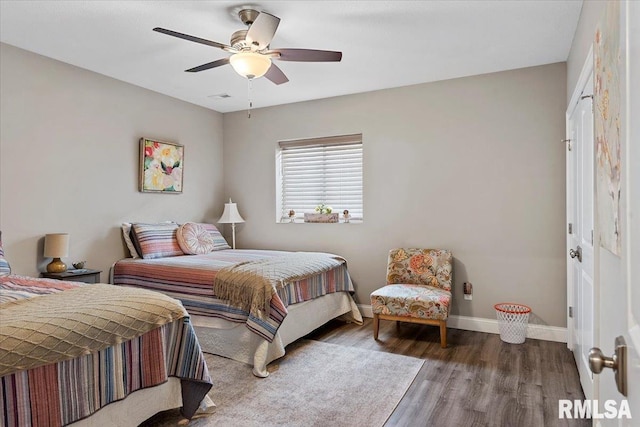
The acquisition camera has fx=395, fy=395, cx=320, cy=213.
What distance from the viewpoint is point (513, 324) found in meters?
3.54

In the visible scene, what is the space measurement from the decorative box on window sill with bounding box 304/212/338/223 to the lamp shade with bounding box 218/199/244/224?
0.93m

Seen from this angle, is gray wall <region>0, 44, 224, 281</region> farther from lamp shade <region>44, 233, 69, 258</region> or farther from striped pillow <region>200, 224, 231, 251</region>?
striped pillow <region>200, 224, 231, 251</region>

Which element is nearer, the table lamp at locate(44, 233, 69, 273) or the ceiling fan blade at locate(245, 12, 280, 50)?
the ceiling fan blade at locate(245, 12, 280, 50)

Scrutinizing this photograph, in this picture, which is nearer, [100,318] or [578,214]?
[100,318]

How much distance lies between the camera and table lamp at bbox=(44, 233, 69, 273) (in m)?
3.31

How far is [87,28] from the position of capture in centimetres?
291

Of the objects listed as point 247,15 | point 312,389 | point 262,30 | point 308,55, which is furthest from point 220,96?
point 312,389

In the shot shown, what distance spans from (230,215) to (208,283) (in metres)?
1.93

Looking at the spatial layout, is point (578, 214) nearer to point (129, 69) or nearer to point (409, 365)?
point (409, 365)

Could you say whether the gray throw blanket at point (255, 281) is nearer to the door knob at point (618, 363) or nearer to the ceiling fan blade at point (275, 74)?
the ceiling fan blade at point (275, 74)

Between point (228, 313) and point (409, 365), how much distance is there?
57.9 inches

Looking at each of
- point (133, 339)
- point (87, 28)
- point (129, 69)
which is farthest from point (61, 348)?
point (129, 69)

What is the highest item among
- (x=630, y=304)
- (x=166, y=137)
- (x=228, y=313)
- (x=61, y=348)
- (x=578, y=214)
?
(x=166, y=137)

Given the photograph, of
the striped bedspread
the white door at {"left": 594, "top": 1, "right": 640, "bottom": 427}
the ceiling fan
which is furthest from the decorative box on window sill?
the white door at {"left": 594, "top": 1, "right": 640, "bottom": 427}
